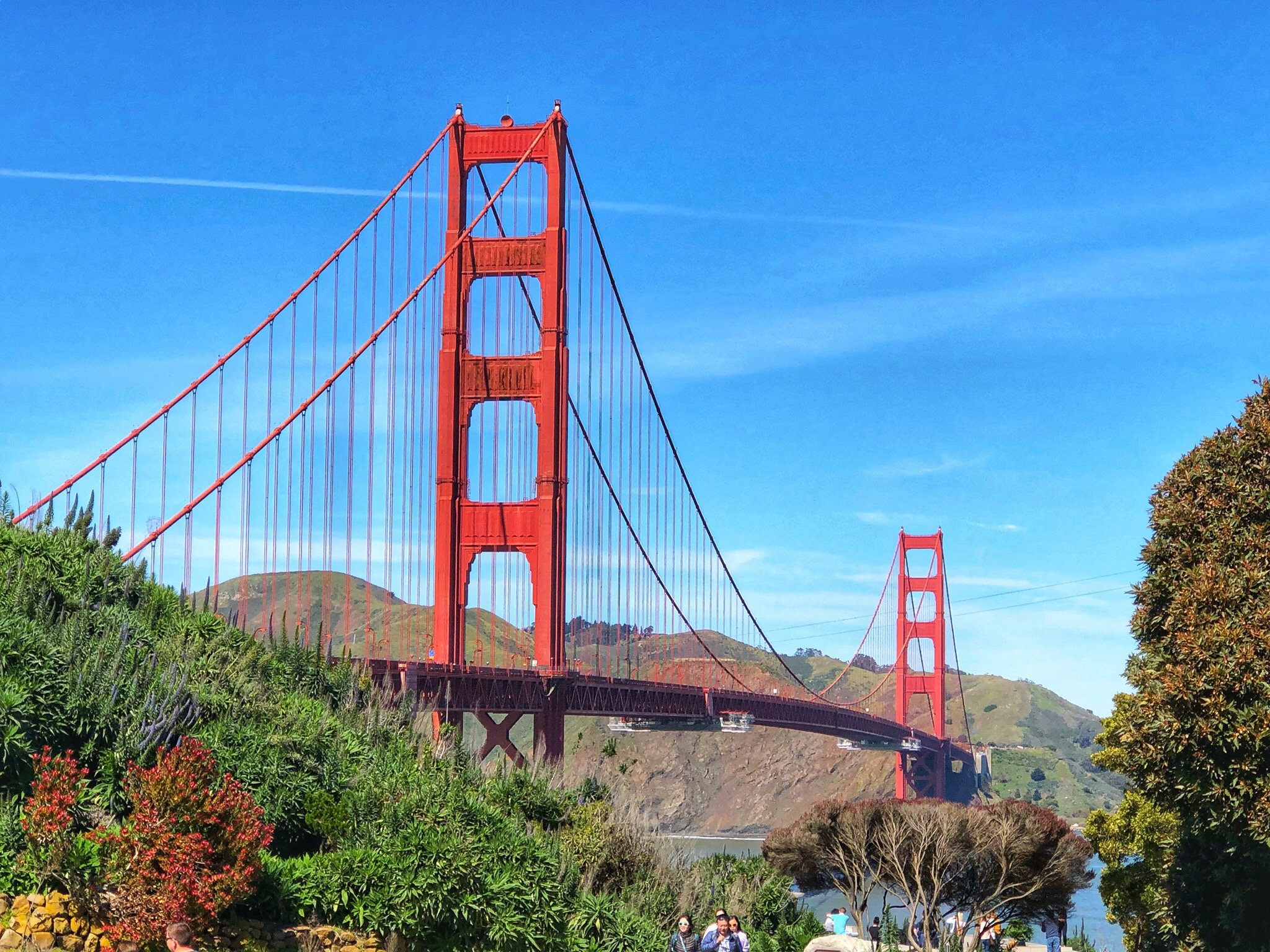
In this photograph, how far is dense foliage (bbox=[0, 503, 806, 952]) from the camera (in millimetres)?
17719

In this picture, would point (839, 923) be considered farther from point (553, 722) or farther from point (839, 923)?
point (553, 722)

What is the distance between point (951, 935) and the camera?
33.1 metres

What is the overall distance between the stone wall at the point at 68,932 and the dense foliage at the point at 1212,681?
38.8 ft

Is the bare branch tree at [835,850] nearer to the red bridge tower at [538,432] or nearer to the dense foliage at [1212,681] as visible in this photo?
the red bridge tower at [538,432]

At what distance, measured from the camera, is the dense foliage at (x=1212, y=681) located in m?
20.6

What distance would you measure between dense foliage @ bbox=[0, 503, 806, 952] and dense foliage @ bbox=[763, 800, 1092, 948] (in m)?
9.46

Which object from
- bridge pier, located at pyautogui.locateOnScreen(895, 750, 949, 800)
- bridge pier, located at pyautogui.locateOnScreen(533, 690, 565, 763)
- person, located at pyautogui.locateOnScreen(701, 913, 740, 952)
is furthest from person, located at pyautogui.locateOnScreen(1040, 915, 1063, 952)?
bridge pier, located at pyautogui.locateOnScreen(895, 750, 949, 800)

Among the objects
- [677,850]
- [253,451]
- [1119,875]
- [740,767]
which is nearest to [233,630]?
[677,850]

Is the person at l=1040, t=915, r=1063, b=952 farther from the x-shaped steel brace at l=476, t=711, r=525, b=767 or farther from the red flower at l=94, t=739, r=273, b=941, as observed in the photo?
the red flower at l=94, t=739, r=273, b=941

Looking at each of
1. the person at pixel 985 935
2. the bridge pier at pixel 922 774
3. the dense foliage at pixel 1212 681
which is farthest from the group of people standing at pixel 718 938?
the bridge pier at pixel 922 774

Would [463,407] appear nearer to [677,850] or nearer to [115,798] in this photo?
[677,850]

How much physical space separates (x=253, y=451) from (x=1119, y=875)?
22973 millimetres

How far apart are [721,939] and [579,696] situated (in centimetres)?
3137

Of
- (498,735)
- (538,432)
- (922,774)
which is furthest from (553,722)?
(922,774)
